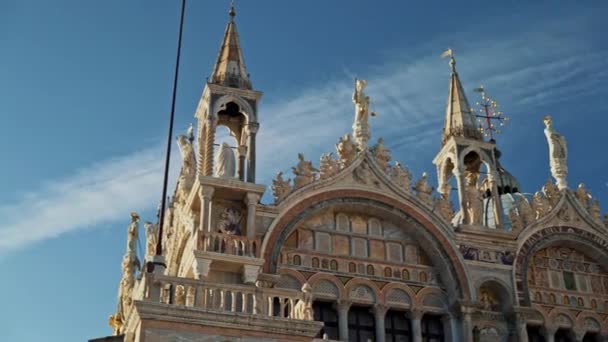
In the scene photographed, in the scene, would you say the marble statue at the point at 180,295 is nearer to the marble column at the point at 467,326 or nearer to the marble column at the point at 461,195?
the marble column at the point at 467,326

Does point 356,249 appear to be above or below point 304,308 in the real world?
above

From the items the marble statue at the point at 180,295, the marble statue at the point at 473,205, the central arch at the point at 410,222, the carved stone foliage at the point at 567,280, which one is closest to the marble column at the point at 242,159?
the central arch at the point at 410,222

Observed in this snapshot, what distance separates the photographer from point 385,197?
22344 millimetres

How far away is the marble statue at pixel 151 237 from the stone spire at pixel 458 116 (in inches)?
318

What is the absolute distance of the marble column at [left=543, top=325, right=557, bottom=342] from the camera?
2220 cm

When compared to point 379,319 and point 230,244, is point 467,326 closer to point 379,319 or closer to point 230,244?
point 379,319

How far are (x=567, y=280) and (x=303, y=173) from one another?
717 centimetres

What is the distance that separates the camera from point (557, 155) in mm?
25000

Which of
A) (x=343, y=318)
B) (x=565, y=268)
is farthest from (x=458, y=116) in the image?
(x=343, y=318)

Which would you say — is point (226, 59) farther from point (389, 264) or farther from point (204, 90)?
point (389, 264)

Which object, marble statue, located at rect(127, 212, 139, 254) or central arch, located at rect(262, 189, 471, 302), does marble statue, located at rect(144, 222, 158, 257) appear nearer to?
marble statue, located at rect(127, 212, 139, 254)

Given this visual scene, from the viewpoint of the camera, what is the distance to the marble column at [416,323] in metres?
21.2

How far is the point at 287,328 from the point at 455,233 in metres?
7.71

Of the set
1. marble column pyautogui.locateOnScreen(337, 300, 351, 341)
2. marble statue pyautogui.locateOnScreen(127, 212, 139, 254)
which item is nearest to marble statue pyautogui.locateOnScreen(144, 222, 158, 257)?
marble statue pyautogui.locateOnScreen(127, 212, 139, 254)
